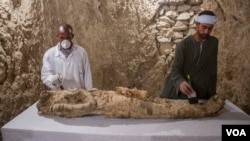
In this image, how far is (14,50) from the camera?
4.51 m

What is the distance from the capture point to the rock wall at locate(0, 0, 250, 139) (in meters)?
4.52

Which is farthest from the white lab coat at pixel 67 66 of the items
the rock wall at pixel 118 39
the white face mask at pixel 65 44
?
the rock wall at pixel 118 39

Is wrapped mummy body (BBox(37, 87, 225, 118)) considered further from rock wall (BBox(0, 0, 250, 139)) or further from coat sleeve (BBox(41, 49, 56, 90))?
rock wall (BBox(0, 0, 250, 139))

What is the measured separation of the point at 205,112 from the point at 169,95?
854 millimetres

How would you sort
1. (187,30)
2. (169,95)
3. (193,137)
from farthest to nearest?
(187,30), (169,95), (193,137)

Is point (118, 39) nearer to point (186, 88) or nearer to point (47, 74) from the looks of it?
point (47, 74)

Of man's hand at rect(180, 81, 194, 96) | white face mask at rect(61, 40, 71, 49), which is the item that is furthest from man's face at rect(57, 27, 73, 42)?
man's hand at rect(180, 81, 194, 96)

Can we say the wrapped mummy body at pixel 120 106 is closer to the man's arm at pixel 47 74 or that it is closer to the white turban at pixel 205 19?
the man's arm at pixel 47 74

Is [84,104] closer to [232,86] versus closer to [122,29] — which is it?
[122,29]

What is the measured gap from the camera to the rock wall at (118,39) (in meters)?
4.52

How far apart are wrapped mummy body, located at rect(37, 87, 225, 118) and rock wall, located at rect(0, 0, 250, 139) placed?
1984mm

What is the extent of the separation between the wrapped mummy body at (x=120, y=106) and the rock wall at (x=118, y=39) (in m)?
1.98

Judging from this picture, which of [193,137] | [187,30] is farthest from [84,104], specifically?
[187,30]

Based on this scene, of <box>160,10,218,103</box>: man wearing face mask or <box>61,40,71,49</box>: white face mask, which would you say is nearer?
<box>160,10,218,103</box>: man wearing face mask
